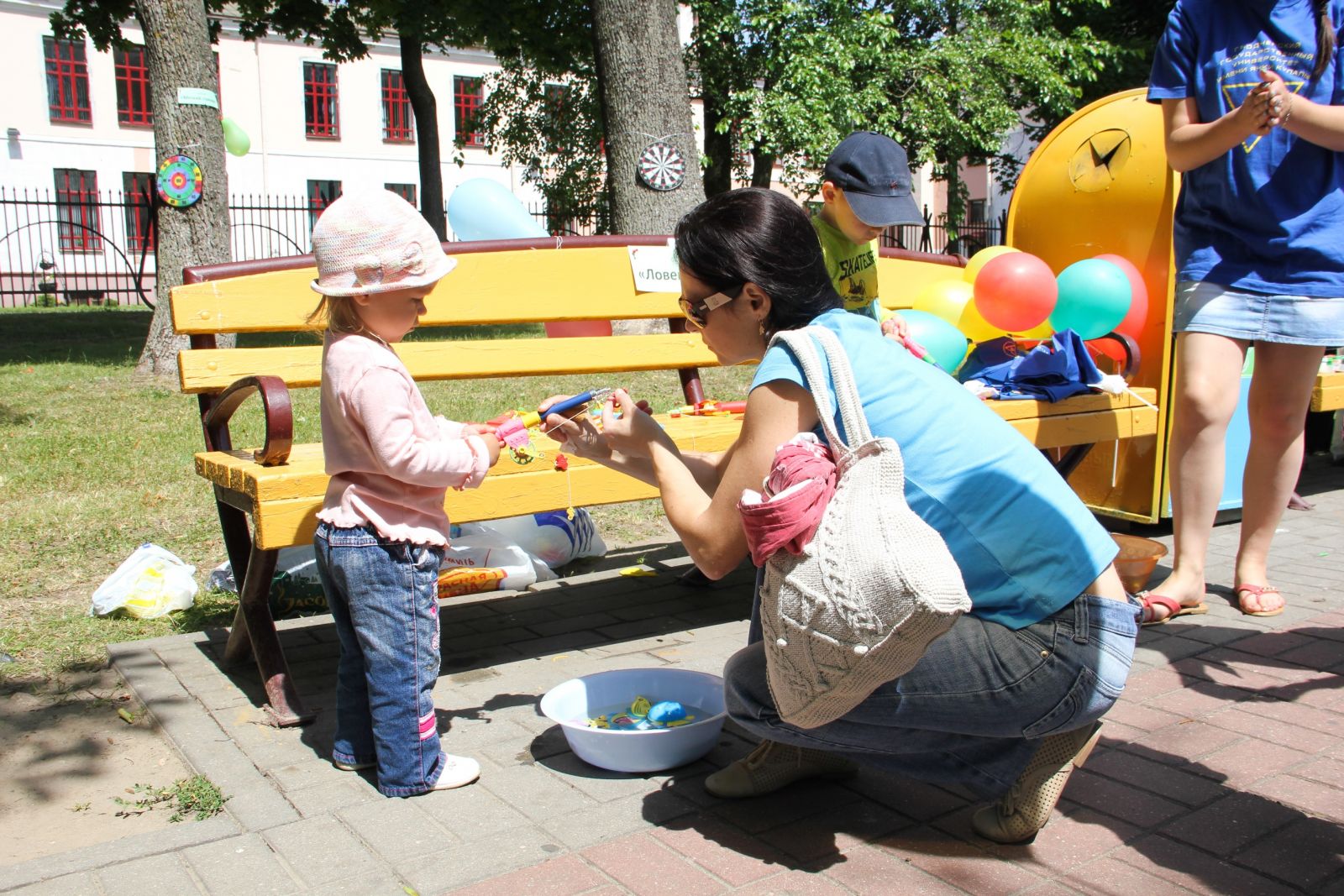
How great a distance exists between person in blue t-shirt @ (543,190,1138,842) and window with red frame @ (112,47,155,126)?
3324 cm

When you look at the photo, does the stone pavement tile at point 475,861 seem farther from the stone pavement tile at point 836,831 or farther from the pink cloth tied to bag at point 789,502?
the pink cloth tied to bag at point 789,502

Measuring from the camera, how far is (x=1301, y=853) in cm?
222

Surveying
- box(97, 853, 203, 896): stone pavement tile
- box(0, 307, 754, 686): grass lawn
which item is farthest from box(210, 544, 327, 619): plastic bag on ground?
box(97, 853, 203, 896): stone pavement tile

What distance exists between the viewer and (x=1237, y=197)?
3537 millimetres

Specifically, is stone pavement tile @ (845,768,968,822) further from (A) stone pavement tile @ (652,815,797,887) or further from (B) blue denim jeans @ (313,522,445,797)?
(B) blue denim jeans @ (313,522,445,797)

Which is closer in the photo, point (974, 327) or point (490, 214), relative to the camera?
point (974, 327)

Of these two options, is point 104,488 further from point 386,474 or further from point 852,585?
point 852,585

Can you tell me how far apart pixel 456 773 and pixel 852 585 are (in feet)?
3.83

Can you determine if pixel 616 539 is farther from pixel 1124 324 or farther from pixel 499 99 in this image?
pixel 499 99

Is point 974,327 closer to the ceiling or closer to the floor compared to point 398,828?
closer to the ceiling

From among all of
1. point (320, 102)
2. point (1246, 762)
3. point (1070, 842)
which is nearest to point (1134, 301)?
point (1246, 762)

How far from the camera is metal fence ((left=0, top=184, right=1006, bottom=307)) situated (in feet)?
78.7

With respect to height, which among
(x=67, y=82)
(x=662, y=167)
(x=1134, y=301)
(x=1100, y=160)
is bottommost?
(x=1134, y=301)

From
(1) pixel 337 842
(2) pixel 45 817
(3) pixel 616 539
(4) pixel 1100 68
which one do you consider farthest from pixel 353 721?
(4) pixel 1100 68
